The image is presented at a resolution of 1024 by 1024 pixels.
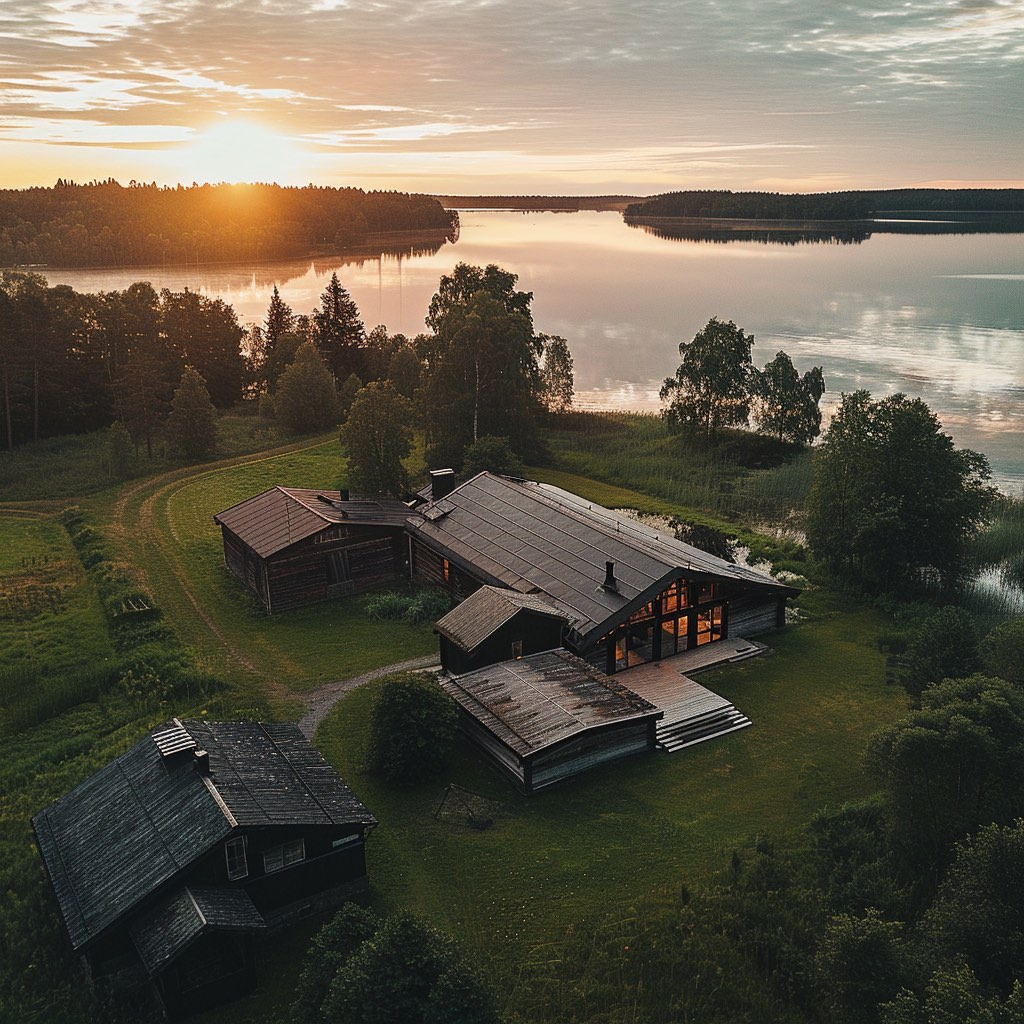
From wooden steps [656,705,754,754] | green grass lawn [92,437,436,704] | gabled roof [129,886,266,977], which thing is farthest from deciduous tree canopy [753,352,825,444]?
gabled roof [129,886,266,977]

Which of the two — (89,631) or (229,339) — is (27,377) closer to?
(229,339)

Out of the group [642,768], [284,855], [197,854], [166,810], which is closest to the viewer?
[197,854]

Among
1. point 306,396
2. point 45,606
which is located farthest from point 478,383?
point 45,606

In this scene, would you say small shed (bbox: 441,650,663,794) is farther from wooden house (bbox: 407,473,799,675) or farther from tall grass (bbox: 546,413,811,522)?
tall grass (bbox: 546,413,811,522)

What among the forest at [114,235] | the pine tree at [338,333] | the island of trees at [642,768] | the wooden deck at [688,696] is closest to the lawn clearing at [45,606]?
the island of trees at [642,768]

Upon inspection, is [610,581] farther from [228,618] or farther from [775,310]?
[775,310]

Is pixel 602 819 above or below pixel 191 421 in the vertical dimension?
below
